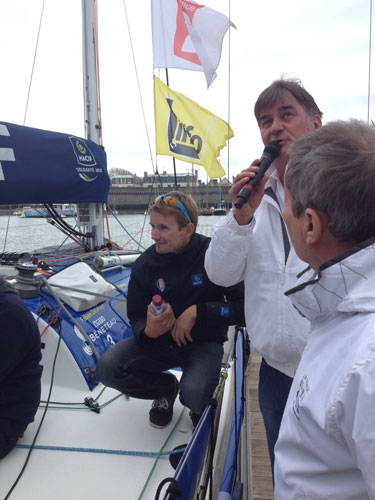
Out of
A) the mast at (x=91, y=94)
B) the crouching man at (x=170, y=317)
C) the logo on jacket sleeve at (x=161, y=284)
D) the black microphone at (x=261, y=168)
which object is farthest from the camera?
the mast at (x=91, y=94)

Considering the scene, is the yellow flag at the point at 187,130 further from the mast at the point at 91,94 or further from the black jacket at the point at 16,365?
the black jacket at the point at 16,365

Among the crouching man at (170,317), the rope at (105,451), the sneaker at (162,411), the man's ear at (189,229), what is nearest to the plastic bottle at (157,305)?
the crouching man at (170,317)

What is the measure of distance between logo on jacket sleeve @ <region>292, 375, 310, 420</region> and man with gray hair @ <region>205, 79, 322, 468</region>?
0.53 metres

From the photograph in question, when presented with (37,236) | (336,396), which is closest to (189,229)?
(336,396)

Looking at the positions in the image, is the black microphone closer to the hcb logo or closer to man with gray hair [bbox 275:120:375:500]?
man with gray hair [bbox 275:120:375:500]

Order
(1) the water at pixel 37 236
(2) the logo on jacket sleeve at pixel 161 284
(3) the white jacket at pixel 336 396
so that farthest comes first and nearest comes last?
(1) the water at pixel 37 236 → (2) the logo on jacket sleeve at pixel 161 284 → (3) the white jacket at pixel 336 396

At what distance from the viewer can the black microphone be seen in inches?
50.2

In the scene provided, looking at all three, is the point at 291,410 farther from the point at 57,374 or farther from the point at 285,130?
the point at 57,374

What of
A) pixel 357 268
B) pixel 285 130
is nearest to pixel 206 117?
pixel 285 130

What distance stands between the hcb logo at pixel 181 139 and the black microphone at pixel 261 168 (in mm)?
2623

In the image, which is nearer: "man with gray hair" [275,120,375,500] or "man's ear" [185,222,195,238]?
"man with gray hair" [275,120,375,500]

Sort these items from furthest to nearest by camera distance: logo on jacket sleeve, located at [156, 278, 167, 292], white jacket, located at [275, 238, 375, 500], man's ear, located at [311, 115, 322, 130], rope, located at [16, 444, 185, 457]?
1. logo on jacket sleeve, located at [156, 278, 167, 292]
2. rope, located at [16, 444, 185, 457]
3. man's ear, located at [311, 115, 322, 130]
4. white jacket, located at [275, 238, 375, 500]

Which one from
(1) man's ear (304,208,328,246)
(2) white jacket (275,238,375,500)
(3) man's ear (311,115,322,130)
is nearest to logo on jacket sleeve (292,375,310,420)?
(2) white jacket (275,238,375,500)

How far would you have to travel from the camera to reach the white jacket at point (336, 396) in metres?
0.56
